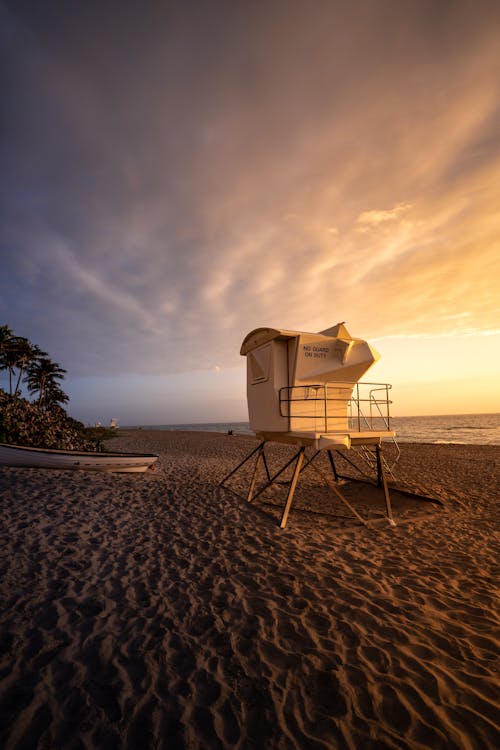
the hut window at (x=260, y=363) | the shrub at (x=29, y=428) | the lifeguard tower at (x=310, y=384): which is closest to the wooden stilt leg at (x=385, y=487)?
the lifeguard tower at (x=310, y=384)

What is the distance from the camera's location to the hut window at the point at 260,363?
33.0 feet

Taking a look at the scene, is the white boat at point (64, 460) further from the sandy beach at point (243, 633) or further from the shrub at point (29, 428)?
the sandy beach at point (243, 633)

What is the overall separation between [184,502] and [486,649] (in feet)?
29.4

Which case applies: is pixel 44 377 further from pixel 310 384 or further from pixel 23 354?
pixel 310 384

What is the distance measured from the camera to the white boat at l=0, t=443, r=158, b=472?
13484 millimetres

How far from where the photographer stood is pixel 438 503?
37.8 ft

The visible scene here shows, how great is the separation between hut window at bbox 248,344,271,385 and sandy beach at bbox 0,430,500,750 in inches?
172

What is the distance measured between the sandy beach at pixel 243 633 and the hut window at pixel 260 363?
437 cm

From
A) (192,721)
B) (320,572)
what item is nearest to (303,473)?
(320,572)

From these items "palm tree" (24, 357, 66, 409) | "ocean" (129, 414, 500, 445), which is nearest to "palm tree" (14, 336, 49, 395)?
"palm tree" (24, 357, 66, 409)

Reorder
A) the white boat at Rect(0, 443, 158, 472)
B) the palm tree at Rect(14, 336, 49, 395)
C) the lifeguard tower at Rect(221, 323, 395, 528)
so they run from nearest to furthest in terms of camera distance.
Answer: the lifeguard tower at Rect(221, 323, 395, 528) < the white boat at Rect(0, 443, 158, 472) < the palm tree at Rect(14, 336, 49, 395)

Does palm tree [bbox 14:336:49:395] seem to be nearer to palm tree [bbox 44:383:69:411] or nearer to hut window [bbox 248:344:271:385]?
palm tree [bbox 44:383:69:411]

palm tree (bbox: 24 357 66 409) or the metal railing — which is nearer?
the metal railing

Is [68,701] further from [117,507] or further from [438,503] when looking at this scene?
[438,503]
